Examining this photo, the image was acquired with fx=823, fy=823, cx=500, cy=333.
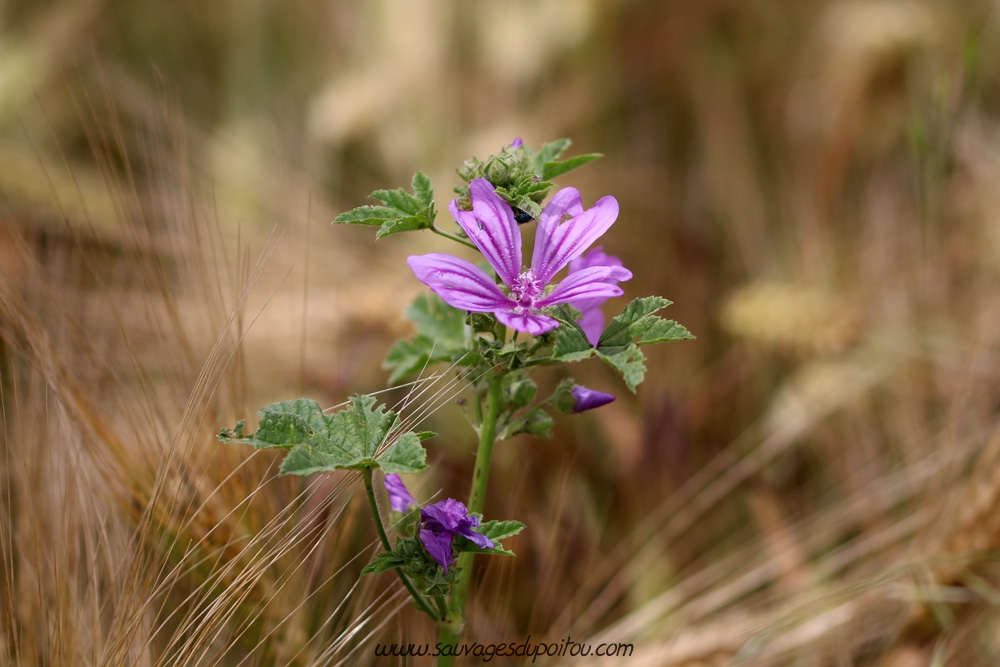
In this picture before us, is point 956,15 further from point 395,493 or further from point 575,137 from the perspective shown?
point 395,493

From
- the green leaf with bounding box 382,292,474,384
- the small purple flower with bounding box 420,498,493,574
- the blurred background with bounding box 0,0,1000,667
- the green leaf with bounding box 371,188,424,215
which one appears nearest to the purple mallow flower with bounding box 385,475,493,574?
the small purple flower with bounding box 420,498,493,574

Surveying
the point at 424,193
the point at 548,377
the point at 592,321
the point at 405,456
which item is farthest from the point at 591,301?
the point at 548,377

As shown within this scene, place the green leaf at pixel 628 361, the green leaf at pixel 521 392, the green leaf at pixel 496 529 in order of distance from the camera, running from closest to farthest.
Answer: the green leaf at pixel 628 361 → the green leaf at pixel 496 529 → the green leaf at pixel 521 392

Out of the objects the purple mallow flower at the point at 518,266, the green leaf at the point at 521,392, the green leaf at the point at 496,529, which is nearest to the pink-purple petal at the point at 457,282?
the purple mallow flower at the point at 518,266

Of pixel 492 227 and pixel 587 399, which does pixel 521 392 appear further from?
pixel 492 227

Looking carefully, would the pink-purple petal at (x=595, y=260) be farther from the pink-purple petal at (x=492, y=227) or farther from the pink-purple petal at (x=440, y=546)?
A: the pink-purple petal at (x=440, y=546)

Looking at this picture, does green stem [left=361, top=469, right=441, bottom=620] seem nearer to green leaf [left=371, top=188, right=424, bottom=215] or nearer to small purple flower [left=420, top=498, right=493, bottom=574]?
small purple flower [left=420, top=498, right=493, bottom=574]
